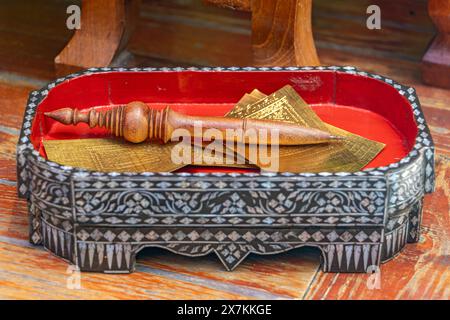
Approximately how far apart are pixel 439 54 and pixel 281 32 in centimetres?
33

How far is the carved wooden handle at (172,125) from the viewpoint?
4.46ft

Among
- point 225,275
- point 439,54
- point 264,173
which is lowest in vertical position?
point 225,275

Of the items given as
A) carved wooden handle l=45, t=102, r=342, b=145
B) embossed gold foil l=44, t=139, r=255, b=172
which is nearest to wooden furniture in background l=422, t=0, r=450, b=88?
carved wooden handle l=45, t=102, r=342, b=145

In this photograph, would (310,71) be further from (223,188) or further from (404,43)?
(404,43)

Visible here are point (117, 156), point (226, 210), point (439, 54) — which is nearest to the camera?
point (226, 210)

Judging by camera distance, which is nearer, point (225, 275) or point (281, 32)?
point (225, 275)

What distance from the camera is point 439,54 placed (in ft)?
5.89

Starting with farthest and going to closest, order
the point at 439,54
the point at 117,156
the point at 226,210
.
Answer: the point at 439,54 < the point at 117,156 < the point at 226,210

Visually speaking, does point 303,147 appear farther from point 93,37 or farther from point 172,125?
point 93,37

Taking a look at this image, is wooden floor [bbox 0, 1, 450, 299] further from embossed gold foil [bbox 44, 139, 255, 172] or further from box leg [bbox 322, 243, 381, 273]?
embossed gold foil [bbox 44, 139, 255, 172]

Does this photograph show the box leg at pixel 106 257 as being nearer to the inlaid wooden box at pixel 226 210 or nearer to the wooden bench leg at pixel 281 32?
the inlaid wooden box at pixel 226 210

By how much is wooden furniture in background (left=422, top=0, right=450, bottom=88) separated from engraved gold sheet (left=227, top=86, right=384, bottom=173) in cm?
42

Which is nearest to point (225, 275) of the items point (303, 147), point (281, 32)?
point (303, 147)

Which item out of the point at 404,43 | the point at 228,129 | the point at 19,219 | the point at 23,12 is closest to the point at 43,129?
the point at 19,219
